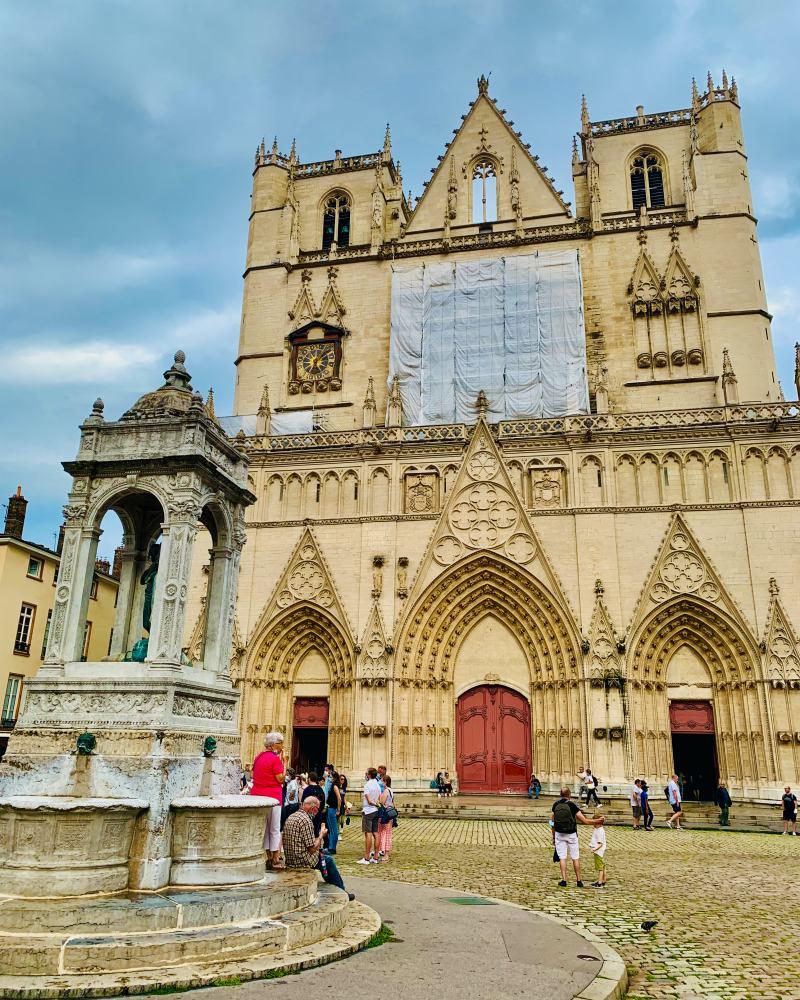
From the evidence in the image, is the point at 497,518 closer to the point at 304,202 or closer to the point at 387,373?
the point at 387,373

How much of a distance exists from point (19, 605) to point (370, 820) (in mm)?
21078

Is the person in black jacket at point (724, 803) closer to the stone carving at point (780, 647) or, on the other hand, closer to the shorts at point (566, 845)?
the stone carving at point (780, 647)

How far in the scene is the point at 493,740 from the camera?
960 inches

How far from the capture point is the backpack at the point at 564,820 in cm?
1036

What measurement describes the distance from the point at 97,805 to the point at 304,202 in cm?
3125

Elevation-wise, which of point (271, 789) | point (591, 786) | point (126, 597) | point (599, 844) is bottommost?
point (599, 844)

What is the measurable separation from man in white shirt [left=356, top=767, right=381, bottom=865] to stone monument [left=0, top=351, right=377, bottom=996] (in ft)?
14.6

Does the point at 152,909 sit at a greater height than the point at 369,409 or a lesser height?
lesser

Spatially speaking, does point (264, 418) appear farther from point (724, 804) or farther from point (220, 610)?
point (220, 610)

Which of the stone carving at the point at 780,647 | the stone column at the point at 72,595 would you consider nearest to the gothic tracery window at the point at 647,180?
the stone carving at the point at 780,647

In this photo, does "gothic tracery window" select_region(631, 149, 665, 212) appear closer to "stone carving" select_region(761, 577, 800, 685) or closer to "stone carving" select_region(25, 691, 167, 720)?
"stone carving" select_region(761, 577, 800, 685)

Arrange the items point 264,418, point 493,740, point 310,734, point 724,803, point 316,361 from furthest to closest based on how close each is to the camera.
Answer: point 316,361
point 264,418
point 310,734
point 493,740
point 724,803

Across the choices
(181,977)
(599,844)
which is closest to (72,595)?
(181,977)

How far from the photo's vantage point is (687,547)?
23.7 metres
